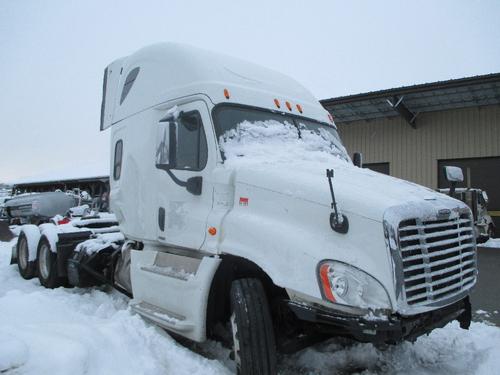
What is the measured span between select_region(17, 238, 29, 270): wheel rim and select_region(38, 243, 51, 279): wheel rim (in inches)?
18.2

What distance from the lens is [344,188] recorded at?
3418 mm

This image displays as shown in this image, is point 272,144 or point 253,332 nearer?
point 253,332

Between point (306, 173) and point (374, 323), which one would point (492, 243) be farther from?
point (374, 323)

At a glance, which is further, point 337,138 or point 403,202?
point 337,138

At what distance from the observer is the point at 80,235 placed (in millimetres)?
7262

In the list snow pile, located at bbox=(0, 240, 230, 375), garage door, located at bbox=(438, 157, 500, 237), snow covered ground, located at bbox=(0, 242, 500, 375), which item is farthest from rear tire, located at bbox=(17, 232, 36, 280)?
garage door, located at bbox=(438, 157, 500, 237)

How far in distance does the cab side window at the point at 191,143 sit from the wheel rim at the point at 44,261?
4094 millimetres

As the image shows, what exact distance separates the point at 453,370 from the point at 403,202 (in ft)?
6.89

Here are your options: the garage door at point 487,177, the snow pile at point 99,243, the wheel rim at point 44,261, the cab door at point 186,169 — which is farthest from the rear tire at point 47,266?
the garage door at point 487,177

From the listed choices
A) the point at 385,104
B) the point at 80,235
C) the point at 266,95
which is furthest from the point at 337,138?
the point at 385,104

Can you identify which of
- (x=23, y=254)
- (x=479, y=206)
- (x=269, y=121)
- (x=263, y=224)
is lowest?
(x=23, y=254)

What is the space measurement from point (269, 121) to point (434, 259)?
7.30ft

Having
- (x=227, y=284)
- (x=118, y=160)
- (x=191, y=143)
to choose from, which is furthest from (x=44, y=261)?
(x=227, y=284)

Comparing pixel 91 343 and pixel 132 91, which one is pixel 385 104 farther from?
pixel 91 343
